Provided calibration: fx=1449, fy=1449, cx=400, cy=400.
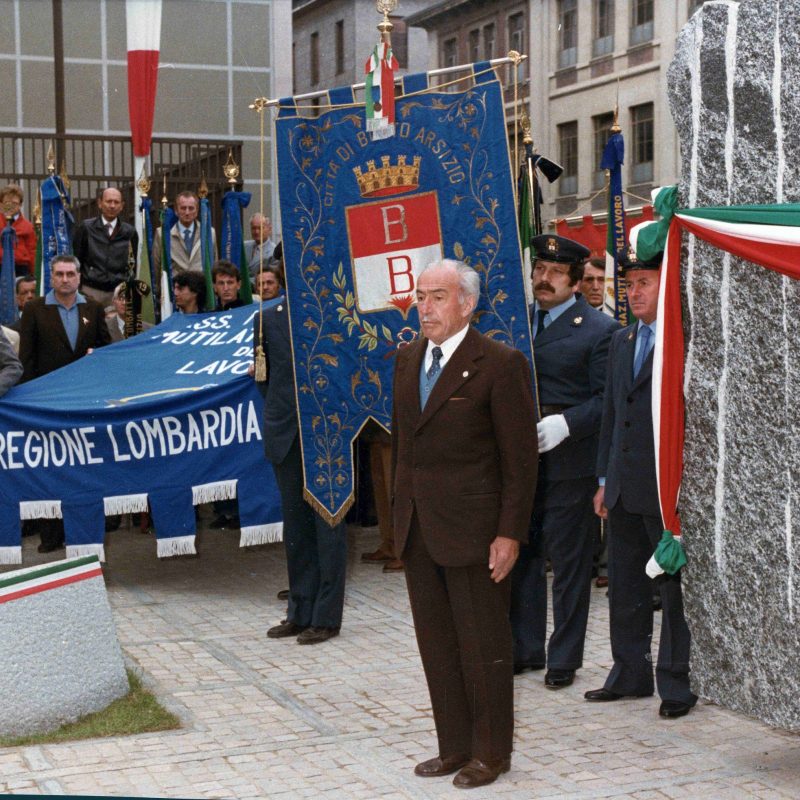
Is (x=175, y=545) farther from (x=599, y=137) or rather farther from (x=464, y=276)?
(x=599, y=137)

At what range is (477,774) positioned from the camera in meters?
4.93

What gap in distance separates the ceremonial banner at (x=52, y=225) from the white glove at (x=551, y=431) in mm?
6298

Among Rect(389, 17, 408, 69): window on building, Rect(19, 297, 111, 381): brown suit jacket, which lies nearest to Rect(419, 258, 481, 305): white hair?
Rect(19, 297, 111, 381): brown suit jacket

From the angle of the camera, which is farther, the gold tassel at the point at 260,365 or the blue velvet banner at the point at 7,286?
the blue velvet banner at the point at 7,286

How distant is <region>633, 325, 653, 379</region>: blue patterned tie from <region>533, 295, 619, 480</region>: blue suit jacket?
0.47m

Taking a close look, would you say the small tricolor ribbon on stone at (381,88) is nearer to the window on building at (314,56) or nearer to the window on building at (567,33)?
the window on building at (567,33)

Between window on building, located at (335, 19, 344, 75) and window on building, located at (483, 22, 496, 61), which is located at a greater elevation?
window on building, located at (335, 19, 344, 75)

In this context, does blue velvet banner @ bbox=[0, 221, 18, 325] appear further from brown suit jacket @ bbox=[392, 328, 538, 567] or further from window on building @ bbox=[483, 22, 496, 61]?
window on building @ bbox=[483, 22, 496, 61]

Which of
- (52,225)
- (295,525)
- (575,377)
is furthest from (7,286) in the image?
(575,377)

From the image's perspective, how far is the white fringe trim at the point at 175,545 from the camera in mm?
8375

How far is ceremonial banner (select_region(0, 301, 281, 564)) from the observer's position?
8.41m

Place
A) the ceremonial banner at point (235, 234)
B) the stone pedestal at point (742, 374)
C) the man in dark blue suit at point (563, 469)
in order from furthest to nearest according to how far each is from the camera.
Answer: the ceremonial banner at point (235, 234)
the man in dark blue suit at point (563, 469)
the stone pedestal at point (742, 374)

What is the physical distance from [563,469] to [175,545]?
9.24 feet

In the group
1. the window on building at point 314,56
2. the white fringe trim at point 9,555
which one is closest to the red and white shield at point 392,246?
the white fringe trim at point 9,555
